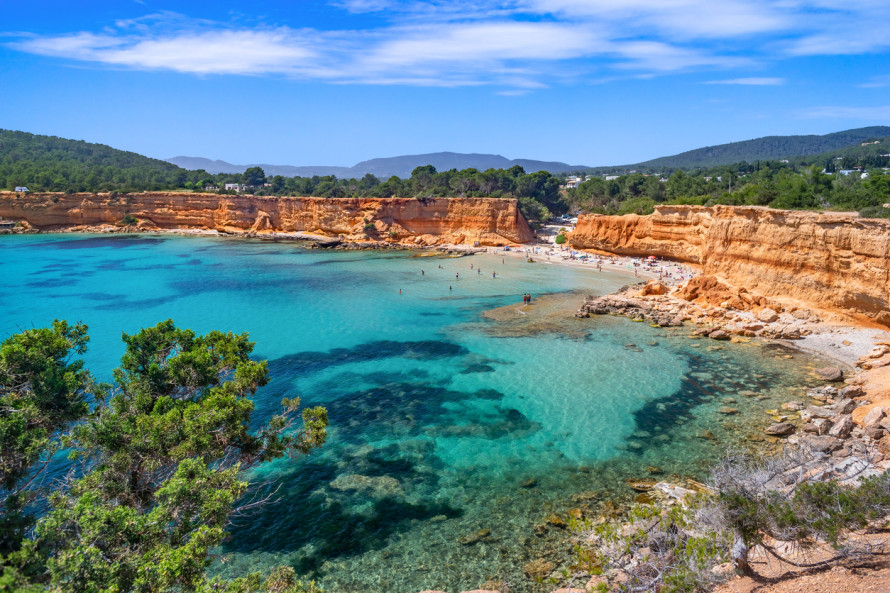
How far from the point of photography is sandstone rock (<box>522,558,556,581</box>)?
1116 centimetres

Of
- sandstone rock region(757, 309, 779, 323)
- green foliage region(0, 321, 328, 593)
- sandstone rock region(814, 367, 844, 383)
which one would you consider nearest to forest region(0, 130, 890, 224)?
sandstone rock region(757, 309, 779, 323)

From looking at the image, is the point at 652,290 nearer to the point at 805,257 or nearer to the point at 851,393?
the point at 805,257

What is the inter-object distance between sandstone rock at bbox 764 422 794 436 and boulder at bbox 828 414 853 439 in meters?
1.08

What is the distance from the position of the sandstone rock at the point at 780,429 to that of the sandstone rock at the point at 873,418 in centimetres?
209

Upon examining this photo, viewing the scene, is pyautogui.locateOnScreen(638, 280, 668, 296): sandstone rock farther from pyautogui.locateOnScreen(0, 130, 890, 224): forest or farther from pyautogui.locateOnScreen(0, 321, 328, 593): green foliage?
pyautogui.locateOnScreen(0, 321, 328, 593): green foliage

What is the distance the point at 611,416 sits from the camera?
61.9 ft

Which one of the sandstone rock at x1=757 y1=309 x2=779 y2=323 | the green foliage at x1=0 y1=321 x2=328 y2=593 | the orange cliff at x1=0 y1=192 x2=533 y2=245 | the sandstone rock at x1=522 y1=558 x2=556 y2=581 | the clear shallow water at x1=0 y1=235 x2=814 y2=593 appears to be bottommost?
the sandstone rock at x1=522 y1=558 x2=556 y2=581

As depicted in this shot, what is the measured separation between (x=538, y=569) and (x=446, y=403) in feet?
31.0

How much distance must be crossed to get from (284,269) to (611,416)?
140 ft

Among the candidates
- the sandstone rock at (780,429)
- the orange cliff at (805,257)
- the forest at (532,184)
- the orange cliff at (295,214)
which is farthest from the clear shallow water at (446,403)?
the orange cliff at (295,214)

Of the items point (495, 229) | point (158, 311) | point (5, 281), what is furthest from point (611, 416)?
point (5, 281)

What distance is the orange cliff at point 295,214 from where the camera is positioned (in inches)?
2653

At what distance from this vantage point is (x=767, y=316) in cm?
2844

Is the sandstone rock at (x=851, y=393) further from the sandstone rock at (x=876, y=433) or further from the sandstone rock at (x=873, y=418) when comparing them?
the sandstone rock at (x=876, y=433)
